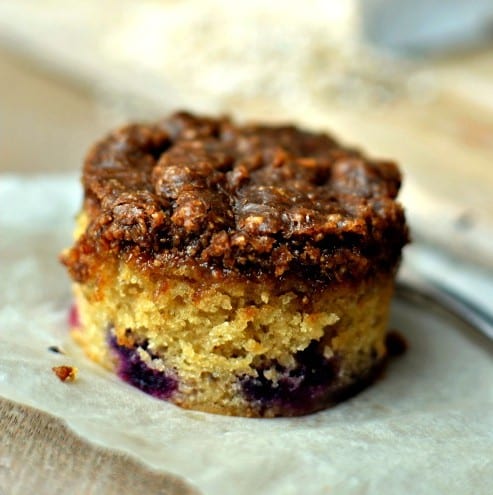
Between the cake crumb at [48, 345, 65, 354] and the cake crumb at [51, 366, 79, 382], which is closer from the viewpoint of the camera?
the cake crumb at [51, 366, 79, 382]

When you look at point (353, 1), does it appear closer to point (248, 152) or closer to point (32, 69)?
point (32, 69)

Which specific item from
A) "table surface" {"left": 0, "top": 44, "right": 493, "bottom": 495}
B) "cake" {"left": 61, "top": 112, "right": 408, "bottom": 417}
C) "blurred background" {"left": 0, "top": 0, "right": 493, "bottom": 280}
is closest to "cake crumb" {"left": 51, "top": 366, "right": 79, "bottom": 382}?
"cake" {"left": 61, "top": 112, "right": 408, "bottom": 417}

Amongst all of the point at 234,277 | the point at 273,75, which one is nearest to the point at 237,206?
the point at 234,277

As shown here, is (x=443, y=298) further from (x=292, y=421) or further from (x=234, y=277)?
(x=234, y=277)

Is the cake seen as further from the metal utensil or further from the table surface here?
the table surface

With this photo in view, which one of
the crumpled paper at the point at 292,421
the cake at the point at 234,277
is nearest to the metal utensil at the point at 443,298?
the crumpled paper at the point at 292,421

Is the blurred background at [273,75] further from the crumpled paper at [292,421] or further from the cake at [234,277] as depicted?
the cake at [234,277]
